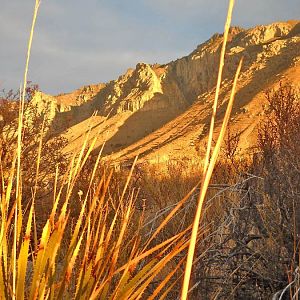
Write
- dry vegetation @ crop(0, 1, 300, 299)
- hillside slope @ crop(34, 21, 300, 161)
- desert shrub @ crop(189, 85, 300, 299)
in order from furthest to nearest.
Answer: hillside slope @ crop(34, 21, 300, 161), desert shrub @ crop(189, 85, 300, 299), dry vegetation @ crop(0, 1, 300, 299)

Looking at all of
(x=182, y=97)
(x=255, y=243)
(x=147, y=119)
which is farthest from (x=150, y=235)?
(x=182, y=97)

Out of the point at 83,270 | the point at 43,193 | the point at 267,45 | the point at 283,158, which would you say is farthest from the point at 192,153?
the point at 83,270

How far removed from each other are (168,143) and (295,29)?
24.6m

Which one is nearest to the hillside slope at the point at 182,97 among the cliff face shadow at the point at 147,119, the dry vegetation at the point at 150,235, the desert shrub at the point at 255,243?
the cliff face shadow at the point at 147,119

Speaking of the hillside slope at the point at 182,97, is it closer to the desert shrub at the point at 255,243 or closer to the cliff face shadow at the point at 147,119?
the cliff face shadow at the point at 147,119

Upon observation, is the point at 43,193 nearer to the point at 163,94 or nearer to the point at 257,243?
the point at 257,243

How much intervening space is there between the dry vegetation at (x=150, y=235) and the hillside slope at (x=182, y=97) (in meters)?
26.2

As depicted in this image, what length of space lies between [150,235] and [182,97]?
60154 mm

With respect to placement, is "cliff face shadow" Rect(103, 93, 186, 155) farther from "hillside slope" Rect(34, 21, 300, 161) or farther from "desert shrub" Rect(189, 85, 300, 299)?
"desert shrub" Rect(189, 85, 300, 299)

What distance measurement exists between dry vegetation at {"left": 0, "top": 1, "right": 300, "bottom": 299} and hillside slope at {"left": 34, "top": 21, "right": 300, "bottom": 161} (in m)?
26.2

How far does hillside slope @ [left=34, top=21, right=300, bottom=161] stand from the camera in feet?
122

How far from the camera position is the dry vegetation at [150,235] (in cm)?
105

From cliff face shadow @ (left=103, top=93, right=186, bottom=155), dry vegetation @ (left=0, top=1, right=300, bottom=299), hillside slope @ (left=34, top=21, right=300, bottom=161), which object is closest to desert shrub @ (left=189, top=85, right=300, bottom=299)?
dry vegetation @ (left=0, top=1, right=300, bottom=299)

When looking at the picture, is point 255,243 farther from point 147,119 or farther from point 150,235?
point 147,119
